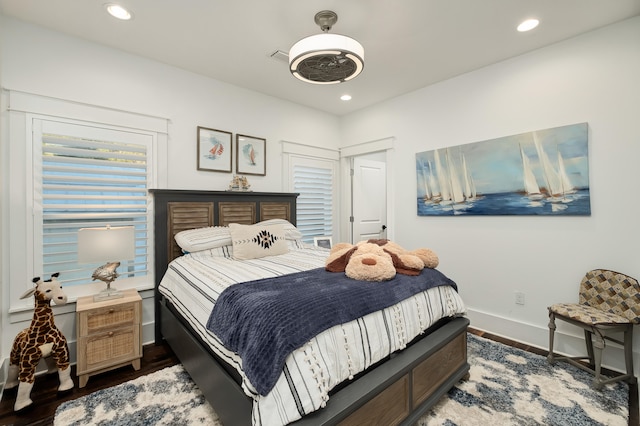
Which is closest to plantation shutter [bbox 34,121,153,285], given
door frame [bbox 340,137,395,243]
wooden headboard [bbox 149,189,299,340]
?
wooden headboard [bbox 149,189,299,340]

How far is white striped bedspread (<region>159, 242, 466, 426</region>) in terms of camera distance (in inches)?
47.3

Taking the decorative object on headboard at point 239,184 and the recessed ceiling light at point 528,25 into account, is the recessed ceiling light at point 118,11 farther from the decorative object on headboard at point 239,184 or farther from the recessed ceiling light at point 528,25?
the recessed ceiling light at point 528,25

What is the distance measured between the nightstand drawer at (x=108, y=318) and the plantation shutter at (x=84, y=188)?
51 centimetres

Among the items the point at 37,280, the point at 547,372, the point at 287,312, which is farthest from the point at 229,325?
the point at 547,372

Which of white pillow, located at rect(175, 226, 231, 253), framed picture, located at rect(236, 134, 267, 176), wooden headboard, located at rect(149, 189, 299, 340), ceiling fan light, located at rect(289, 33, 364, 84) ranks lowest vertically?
white pillow, located at rect(175, 226, 231, 253)

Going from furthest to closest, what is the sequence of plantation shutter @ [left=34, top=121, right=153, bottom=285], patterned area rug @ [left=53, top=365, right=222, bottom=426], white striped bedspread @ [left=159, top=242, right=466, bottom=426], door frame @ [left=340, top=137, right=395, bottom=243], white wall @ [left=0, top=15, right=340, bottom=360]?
door frame @ [left=340, top=137, right=395, bottom=243], plantation shutter @ [left=34, top=121, right=153, bottom=285], white wall @ [left=0, top=15, right=340, bottom=360], patterned area rug @ [left=53, top=365, right=222, bottom=426], white striped bedspread @ [left=159, top=242, right=466, bottom=426]

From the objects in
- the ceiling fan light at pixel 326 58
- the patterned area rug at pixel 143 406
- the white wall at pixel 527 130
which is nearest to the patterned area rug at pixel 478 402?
the patterned area rug at pixel 143 406

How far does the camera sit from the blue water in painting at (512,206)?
8.34 feet

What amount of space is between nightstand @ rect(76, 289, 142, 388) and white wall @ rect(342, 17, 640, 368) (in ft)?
10.2

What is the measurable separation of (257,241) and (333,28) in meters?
2.03

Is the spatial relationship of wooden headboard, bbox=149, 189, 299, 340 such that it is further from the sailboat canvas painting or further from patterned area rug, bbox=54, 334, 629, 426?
the sailboat canvas painting

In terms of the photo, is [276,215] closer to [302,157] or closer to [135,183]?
[302,157]

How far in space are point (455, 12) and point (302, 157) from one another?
2.52 m

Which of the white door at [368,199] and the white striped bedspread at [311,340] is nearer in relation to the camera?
the white striped bedspread at [311,340]
